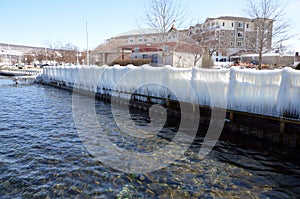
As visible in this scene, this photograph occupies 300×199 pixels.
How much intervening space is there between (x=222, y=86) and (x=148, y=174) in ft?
13.3

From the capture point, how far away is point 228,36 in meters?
51.6

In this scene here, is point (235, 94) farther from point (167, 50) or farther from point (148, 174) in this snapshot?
point (167, 50)

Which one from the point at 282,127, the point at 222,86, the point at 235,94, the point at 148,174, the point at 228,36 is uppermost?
the point at 228,36

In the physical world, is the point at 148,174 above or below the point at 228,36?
below

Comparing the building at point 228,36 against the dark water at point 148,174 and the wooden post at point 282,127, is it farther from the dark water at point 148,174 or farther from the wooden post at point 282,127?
the dark water at point 148,174

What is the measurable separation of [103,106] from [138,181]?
26.5ft

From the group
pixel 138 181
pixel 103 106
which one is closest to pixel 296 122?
pixel 138 181

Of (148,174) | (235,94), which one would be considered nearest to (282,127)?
(235,94)

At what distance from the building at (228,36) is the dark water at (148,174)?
51.6 feet

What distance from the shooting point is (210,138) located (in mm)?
6660

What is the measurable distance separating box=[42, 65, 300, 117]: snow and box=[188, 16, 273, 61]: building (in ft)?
42.9

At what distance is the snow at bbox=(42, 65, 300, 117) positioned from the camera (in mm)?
5727

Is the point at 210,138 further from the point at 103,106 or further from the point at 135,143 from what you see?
the point at 103,106

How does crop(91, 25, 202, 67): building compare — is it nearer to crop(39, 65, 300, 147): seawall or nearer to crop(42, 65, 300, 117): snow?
crop(42, 65, 300, 117): snow
